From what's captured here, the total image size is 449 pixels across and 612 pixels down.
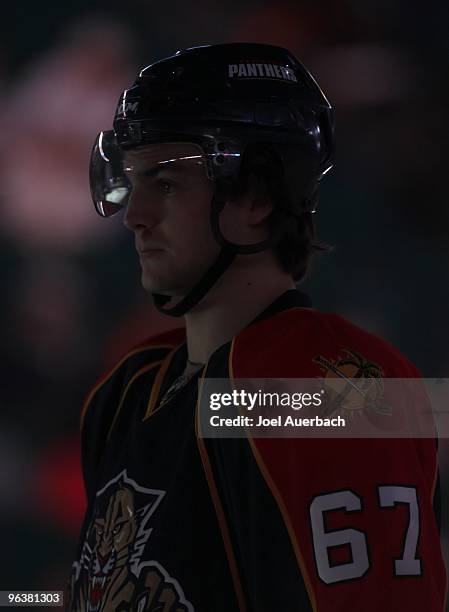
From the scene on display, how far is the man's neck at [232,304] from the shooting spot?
104 cm

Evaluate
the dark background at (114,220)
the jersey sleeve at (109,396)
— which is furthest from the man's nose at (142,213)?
the dark background at (114,220)

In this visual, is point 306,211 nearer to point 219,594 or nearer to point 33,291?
point 219,594

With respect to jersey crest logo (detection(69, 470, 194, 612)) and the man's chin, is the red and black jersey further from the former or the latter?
the man's chin

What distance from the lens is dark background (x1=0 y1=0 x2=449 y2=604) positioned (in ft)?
5.81

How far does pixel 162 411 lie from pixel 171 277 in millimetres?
161

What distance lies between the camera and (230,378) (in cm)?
91

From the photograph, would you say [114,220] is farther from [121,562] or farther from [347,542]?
[347,542]

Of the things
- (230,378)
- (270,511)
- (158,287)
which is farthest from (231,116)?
(270,511)

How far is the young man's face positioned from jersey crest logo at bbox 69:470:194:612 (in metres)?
0.25

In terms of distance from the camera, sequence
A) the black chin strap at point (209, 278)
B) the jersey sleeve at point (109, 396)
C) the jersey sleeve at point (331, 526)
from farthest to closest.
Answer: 1. the jersey sleeve at point (109, 396)
2. the black chin strap at point (209, 278)
3. the jersey sleeve at point (331, 526)

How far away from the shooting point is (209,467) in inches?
35.7

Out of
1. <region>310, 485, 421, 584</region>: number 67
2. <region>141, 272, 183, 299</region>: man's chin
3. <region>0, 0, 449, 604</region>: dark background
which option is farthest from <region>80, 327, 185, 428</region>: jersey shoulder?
<region>0, 0, 449, 604</region>: dark background

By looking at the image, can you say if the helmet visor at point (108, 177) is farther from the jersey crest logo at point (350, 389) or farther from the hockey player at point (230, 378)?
the jersey crest logo at point (350, 389)

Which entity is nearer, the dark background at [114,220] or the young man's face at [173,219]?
the young man's face at [173,219]
